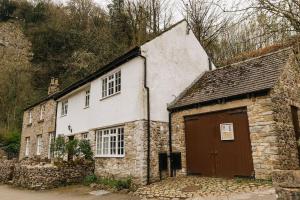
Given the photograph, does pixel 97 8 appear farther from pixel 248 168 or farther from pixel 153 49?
pixel 248 168

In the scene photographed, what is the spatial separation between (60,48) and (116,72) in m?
24.0

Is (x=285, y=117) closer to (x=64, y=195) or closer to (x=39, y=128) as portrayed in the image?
(x=64, y=195)

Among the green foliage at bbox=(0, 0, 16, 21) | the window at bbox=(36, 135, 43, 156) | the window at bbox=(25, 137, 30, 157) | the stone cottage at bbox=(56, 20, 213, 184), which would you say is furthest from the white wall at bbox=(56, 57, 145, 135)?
A: the green foliage at bbox=(0, 0, 16, 21)

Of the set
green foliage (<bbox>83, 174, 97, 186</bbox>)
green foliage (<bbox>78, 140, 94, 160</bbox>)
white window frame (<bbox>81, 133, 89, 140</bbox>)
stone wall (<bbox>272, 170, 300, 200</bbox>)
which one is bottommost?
green foliage (<bbox>83, 174, 97, 186</bbox>)

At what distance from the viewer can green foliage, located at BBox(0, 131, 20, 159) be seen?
26.7 m

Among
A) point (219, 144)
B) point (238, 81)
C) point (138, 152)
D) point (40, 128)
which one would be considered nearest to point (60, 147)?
point (138, 152)

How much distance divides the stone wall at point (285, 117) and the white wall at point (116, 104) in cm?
572

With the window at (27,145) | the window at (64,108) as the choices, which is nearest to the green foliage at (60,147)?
the window at (64,108)

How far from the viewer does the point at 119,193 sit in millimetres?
11258

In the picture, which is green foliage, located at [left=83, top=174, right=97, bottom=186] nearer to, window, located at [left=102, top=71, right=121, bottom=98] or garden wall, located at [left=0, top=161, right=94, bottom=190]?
garden wall, located at [left=0, top=161, right=94, bottom=190]

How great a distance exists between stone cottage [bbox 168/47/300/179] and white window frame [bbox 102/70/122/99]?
314 centimetres

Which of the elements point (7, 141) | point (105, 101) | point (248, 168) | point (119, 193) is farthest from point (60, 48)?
point (248, 168)

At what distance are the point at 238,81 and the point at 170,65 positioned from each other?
3.86 m

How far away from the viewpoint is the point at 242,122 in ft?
34.2
